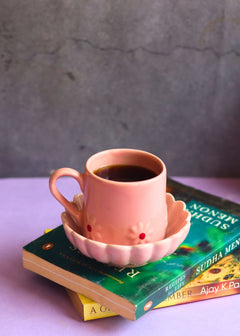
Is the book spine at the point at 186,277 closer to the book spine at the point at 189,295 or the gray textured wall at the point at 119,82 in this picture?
the book spine at the point at 189,295

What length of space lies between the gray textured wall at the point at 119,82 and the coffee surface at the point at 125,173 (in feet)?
1.11

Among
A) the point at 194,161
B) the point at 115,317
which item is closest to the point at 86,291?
the point at 115,317

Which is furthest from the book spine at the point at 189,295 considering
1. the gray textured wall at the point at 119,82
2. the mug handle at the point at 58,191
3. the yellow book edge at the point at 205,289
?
the gray textured wall at the point at 119,82

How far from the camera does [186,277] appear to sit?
0.68 metres

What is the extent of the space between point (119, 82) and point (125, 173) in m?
0.35

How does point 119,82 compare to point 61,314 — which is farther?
point 119,82

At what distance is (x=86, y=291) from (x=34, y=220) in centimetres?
28

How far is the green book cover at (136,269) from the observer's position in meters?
0.63

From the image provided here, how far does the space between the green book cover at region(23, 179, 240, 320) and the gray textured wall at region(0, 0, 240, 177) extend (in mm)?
301

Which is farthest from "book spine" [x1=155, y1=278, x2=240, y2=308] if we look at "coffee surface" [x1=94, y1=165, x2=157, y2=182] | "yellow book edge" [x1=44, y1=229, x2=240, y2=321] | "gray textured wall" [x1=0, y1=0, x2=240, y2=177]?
"gray textured wall" [x1=0, y1=0, x2=240, y2=177]

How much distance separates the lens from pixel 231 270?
2.35ft

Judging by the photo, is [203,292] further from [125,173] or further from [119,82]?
[119,82]

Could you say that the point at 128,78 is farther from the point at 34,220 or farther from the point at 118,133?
the point at 34,220

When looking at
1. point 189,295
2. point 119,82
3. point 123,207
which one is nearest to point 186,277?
point 189,295
